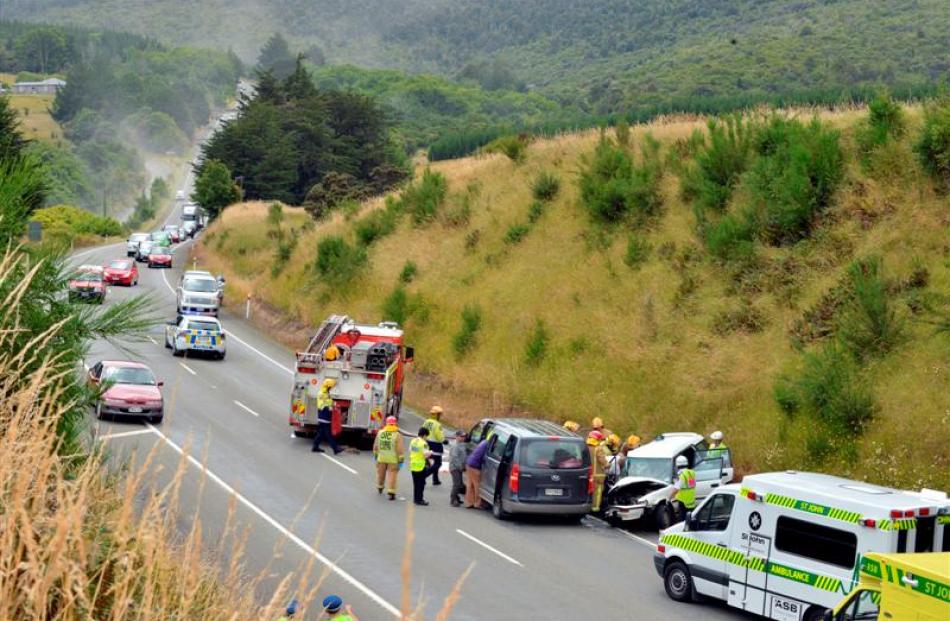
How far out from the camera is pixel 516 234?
1709 inches

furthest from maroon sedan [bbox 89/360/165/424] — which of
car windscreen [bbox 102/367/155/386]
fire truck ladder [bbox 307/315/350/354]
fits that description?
fire truck ladder [bbox 307/315/350/354]

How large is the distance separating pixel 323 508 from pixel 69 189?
159m

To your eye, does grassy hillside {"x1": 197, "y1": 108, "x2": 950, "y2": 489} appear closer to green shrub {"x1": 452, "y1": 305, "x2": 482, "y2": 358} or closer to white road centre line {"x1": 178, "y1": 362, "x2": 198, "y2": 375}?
A: green shrub {"x1": 452, "y1": 305, "x2": 482, "y2": 358}

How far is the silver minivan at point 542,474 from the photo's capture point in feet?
71.5

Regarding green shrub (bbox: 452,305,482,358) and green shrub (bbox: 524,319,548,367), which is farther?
green shrub (bbox: 452,305,482,358)

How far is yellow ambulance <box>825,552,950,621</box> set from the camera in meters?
11.8

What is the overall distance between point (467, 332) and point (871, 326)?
14941 millimetres

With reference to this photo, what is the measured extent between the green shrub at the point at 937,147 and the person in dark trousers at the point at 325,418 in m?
15.7

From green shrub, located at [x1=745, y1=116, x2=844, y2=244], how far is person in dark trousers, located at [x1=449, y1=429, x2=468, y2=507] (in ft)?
42.5

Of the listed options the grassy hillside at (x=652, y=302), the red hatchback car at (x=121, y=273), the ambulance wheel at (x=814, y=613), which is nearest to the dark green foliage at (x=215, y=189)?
the red hatchback car at (x=121, y=273)

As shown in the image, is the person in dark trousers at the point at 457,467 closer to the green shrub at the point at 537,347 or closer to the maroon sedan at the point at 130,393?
the maroon sedan at the point at 130,393

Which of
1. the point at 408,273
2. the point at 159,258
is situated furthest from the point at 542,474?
the point at 159,258

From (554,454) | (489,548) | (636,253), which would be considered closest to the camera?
(489,548)

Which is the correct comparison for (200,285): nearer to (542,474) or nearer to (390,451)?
(390,451)
